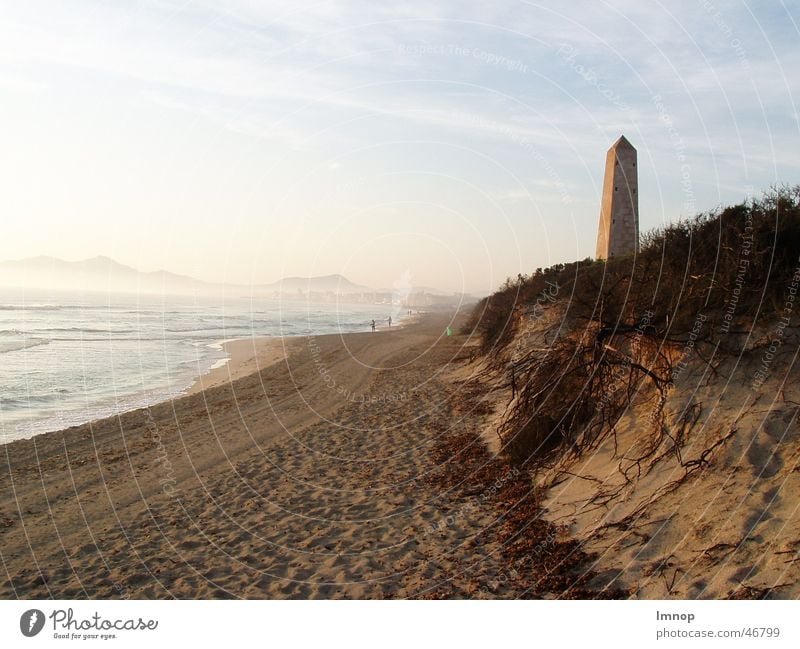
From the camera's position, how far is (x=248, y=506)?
8.48m

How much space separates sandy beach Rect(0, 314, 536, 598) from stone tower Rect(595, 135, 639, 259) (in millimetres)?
10529

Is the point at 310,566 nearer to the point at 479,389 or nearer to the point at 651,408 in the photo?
the point at 651,408

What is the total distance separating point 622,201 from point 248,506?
19.9 meters

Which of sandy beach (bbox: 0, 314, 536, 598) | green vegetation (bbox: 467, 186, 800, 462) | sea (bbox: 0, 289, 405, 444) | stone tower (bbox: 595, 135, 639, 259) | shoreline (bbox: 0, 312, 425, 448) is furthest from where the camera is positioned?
stone tower (bbox: 595, 135, 639, 259)

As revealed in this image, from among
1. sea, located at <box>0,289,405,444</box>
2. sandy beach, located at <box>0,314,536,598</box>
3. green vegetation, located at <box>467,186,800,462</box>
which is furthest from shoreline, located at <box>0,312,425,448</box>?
green vegetation, located at <box>467,186,800,462</box>

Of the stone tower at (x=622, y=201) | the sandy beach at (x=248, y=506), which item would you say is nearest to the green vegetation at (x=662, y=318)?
the sandy beach at (x=248, y=506)

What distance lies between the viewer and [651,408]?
7453mm

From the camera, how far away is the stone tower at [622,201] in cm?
2177

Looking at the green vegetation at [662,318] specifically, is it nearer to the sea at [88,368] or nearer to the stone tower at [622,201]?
the stone tower at [622,201]

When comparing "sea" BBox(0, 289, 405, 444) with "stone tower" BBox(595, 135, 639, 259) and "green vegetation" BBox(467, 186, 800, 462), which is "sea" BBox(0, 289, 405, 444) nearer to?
"green vegetation" BBox(467, 186, 800, 462)

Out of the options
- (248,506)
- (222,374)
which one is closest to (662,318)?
(248,506)

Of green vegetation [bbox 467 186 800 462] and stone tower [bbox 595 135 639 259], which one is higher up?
stone tower [bbox 595 135 639 259]

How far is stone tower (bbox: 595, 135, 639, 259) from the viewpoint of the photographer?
2177cm

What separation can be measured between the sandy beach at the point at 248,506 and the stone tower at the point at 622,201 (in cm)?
1053
